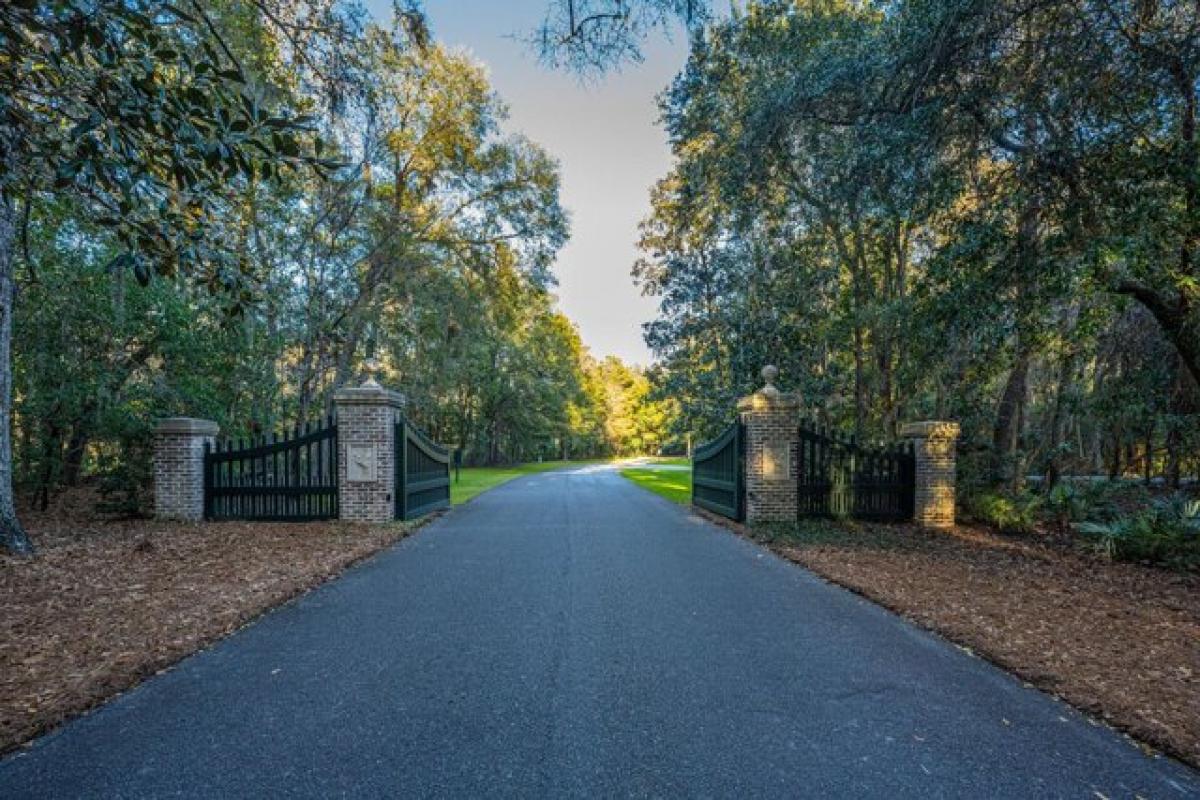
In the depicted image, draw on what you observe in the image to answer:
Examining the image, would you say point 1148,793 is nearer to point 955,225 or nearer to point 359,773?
point 359,773

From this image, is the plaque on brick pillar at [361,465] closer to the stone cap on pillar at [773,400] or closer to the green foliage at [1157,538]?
the stone cap on pillar at [773,400]

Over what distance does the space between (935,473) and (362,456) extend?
9.14 meters

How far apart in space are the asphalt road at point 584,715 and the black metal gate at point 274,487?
4586 mm

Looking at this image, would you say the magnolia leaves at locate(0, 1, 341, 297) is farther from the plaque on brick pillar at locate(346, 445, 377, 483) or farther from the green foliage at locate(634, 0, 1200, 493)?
the plaque on brick pillar at locate(346, 445, 377, 483)

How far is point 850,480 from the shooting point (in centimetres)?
940

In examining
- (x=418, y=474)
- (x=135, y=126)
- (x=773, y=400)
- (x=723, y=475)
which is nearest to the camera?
(x=135, y=126)

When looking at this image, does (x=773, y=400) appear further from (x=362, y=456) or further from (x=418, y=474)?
(x=362, y=456)

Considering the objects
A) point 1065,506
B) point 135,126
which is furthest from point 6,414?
point 1065,506

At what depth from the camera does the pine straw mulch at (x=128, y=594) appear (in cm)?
312

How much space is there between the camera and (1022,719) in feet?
9.46

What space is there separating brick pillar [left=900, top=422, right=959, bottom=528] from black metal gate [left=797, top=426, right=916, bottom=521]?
161mm

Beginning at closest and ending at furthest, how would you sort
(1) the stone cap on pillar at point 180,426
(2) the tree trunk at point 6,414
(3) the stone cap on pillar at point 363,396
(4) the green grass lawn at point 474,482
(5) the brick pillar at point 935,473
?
(2) the tree trunk at point 6,414
(1) the stone cap on pillar at point 180,426
(3) the stone cap on pillar at point 363,396
(5) the brick pillar at point 935,473
(4) the green grass lawn at point 474,482

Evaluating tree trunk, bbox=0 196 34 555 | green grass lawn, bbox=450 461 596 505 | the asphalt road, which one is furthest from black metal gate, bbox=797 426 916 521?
tree trunk, bbox=0 196 34 555

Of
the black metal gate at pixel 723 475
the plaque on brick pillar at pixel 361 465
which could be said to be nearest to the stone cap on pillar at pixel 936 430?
the black metal gate at pixel 723 475
